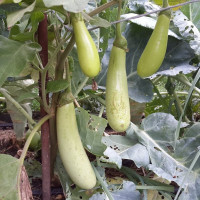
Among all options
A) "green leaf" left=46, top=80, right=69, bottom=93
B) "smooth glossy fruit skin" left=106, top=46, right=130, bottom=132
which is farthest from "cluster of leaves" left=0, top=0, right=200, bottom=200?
"smooth glossy fruit skin" left=106, top=46, right=130, bottom=132

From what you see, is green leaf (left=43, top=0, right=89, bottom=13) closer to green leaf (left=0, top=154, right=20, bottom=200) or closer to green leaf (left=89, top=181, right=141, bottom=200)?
green leaf (left=0, top=154, right=20, bottom=200)

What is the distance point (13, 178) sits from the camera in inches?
23.8

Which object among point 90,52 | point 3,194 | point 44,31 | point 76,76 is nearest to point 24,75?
point 76,76

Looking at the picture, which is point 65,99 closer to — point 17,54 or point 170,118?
point 17,54

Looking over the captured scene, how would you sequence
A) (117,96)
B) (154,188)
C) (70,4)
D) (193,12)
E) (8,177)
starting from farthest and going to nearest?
(193,12) < (154,188) < (8,177) < (117,96) < (70,4)

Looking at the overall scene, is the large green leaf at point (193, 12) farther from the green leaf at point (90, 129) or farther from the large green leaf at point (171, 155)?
the green leaf at point (90, 129)

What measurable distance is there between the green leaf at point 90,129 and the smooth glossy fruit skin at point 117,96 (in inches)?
7.0

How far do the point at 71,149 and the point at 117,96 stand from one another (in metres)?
0.18

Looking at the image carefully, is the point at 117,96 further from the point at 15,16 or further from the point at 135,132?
the point at 135,132

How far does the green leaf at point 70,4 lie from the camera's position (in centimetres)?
39

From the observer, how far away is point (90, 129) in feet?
2.26

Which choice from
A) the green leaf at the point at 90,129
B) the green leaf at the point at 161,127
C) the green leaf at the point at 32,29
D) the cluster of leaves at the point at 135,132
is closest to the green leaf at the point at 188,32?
the cluster of leaves at the point at 135,132

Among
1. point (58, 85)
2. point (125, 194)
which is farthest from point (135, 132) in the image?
point (58, 85)

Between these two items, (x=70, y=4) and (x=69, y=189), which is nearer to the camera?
(x=70, y=4)
